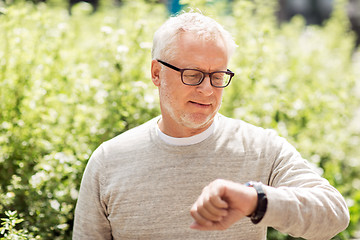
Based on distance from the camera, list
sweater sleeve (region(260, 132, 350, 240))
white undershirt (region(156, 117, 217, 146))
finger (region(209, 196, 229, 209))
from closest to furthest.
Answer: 1. finger (region(209, 196, 229, 209))
2. sweater sleeve (region(260, 132, 350, 240))
3. white undershirt (region(156, 117, 217, 146))

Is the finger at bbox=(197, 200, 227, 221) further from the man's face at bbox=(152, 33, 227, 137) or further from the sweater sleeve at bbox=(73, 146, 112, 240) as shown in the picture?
the sweater sleeve at bbox=(73, 146, 112, 240)

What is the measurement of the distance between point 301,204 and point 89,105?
7.07ft

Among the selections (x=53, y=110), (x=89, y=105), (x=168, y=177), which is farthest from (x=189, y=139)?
(x=53, y=110)

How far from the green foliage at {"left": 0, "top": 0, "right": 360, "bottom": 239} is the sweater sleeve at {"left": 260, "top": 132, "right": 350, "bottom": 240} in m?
0.96

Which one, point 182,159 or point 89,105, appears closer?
point 182,159

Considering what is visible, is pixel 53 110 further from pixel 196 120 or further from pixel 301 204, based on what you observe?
pixel 301 204

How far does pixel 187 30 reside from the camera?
7.00ft

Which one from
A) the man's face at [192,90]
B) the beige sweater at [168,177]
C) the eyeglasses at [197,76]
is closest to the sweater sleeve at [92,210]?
the beige sweater at [168,177]

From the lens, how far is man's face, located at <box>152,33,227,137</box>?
6.88 feet

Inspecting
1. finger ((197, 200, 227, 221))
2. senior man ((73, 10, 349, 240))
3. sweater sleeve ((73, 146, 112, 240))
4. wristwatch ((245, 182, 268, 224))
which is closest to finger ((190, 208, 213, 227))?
finger ((197, 200, 227, 221))

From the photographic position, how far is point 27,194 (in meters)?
2.87

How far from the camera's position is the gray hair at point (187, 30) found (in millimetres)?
2125

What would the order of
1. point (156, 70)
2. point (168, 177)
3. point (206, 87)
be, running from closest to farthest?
point (206, 87)
point (168, 177)
point (156, 70)

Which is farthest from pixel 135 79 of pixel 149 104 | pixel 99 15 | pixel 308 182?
pixel 99 15
